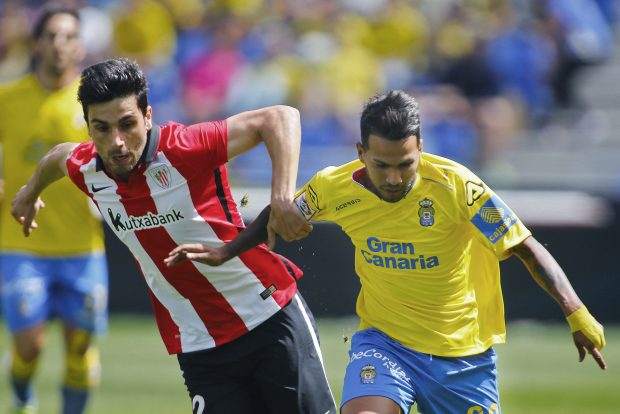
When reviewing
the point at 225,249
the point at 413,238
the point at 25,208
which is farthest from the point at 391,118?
the point at 25,208

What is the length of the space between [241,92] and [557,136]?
4.43 metres

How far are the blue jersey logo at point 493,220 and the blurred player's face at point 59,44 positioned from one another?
3879 millimetres

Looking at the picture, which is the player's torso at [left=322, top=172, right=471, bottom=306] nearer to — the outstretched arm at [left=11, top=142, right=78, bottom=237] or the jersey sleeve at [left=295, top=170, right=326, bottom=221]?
the jersey sleeve at [left=295, top=170, right=326, bottom=221]

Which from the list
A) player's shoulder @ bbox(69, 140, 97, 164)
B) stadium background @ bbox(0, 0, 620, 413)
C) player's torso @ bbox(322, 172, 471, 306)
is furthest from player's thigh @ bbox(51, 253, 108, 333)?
stadium background @ bbox(0, 0, 620, 413)

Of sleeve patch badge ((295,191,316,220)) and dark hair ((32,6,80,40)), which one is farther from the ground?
dark hair ((32,6,80,40))

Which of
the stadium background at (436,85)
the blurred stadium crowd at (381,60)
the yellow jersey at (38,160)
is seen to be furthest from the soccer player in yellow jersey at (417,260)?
the blurred stadium crowd at (381,60)

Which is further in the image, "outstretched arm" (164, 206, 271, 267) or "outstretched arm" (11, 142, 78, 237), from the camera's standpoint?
"outstretched arm" (11, 142, 78, 237)

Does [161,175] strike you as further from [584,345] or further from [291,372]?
[584,345]

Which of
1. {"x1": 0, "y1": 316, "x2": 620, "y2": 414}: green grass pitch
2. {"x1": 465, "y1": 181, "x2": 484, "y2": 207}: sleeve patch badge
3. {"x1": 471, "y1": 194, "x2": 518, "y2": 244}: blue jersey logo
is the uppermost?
{"x1": 465, "y1": 181, "x2": 484, "y2": 207}: sleeve patch badge

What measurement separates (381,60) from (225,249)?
37.8ft

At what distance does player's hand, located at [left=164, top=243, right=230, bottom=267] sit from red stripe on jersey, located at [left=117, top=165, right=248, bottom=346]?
317 millimetres

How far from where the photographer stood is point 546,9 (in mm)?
16094

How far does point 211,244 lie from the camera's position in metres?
5.45

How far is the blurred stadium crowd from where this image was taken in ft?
51.1
